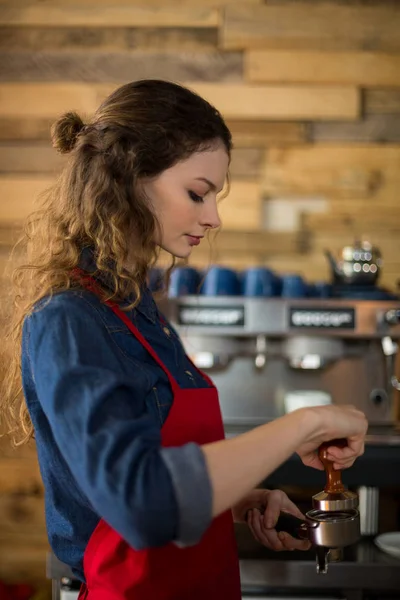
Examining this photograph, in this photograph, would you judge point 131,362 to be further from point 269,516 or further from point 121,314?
point 269,516

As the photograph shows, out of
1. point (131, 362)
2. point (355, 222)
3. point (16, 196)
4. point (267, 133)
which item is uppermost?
point (267, 133)

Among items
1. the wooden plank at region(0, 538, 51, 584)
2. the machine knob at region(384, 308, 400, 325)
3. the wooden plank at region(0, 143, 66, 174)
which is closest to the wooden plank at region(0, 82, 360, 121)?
the wooden plank at region(0, 143, 66, 174)

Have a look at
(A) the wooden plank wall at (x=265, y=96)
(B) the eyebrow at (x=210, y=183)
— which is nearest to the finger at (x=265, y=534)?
(B) the eyebrow at (x=210, y=183)

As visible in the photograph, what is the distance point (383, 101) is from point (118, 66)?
3.34 feet

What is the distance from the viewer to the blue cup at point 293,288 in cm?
240

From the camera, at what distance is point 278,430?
908 mm

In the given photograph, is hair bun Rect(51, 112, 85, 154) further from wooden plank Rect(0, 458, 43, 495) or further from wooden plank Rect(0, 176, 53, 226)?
wooden plank Rect(0, 458, 43, 495)

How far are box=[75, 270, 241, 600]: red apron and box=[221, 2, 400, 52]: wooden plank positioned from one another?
2.07 m

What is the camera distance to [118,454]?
822 mm

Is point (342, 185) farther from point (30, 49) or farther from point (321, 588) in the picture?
point (321, 588)

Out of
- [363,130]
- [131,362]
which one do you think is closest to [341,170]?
[363,130]

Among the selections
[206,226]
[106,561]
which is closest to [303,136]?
[206,226]

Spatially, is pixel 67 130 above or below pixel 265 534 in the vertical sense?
above

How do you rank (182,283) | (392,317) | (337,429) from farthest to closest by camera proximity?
(182,283) < (392,317) < (337,429)
